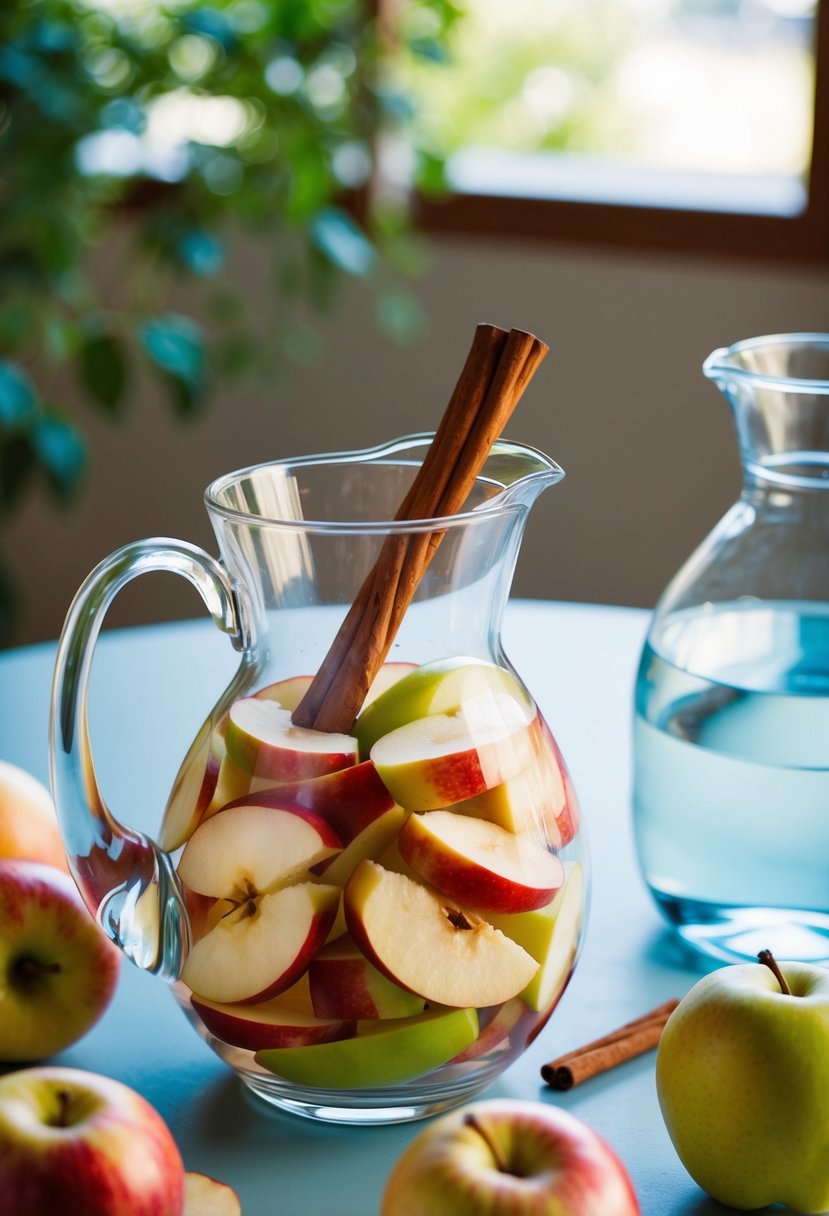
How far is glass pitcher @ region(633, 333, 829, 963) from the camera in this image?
74 cm

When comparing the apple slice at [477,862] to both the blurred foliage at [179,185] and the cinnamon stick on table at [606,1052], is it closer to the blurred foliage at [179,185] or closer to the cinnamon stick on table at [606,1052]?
the cinnamon stick on table at [606,1052]

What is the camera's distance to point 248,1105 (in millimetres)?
649

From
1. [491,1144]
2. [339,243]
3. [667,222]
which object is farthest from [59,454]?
[491,1144]

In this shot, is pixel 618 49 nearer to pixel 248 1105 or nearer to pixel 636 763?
pixel 636 763

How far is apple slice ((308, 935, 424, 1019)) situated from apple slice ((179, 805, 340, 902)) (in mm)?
34

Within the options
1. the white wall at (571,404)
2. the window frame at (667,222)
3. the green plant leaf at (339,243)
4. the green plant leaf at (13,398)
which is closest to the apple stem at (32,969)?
the green plant leaf at (13,398)

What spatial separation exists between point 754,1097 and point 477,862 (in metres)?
0.14

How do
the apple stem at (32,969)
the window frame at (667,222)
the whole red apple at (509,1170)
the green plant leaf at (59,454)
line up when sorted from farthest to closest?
the window frame at (667,222) < the green plant leaf at (59,454) < the apple stem at (32,969) < the whole red apple at (509,1170)

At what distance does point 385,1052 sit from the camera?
58 centimetres

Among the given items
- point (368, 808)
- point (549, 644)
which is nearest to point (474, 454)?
point (368, 808)

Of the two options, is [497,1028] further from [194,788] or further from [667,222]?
[667,222]

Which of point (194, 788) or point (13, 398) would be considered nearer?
point (194, 788)

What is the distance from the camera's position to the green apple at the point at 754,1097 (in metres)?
0.57

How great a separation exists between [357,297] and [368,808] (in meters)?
2.15
